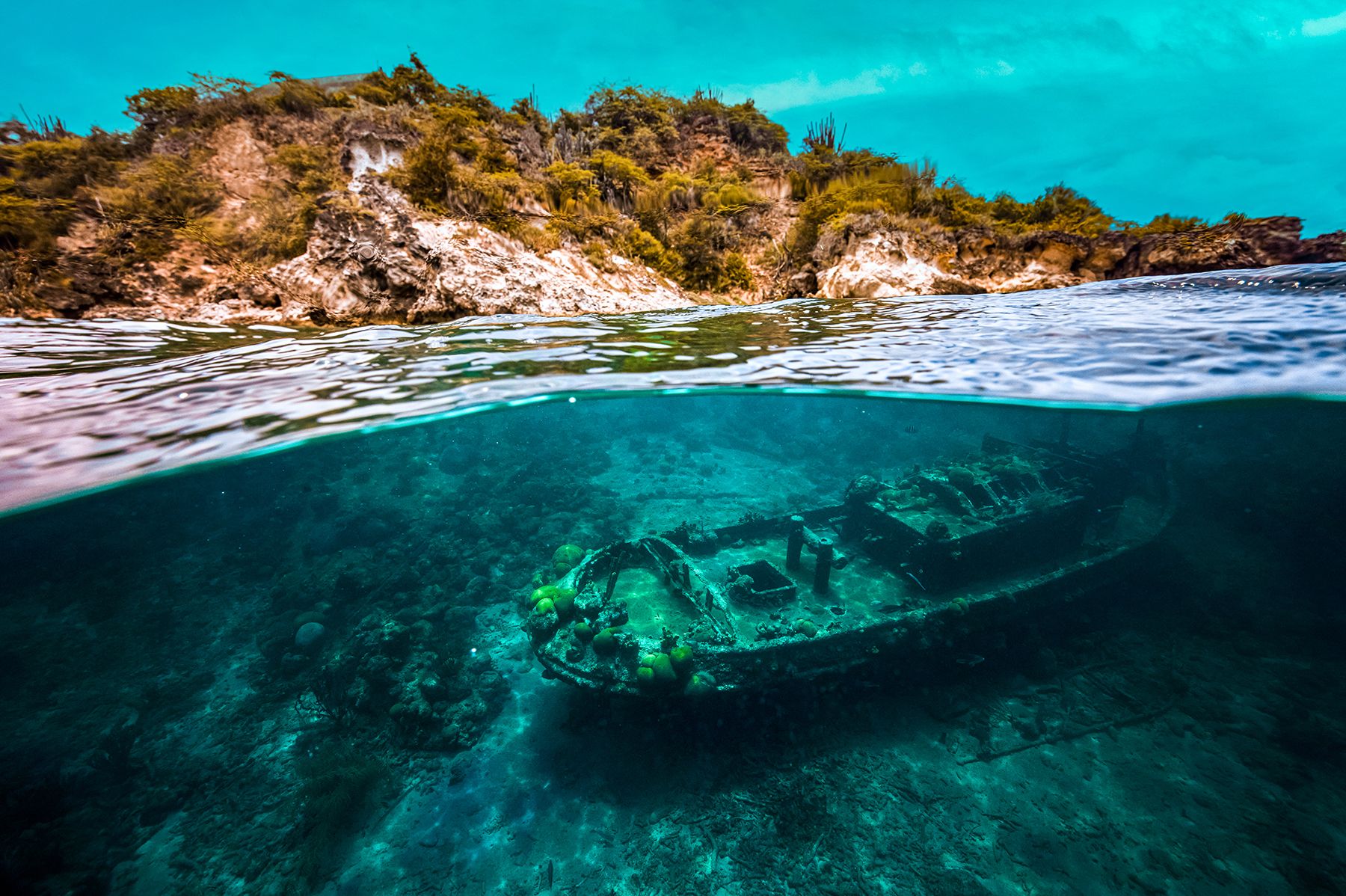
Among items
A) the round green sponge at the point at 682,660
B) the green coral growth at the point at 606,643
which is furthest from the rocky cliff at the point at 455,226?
the round green sponge at the point at 682,660

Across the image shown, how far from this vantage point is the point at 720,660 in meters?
6.48

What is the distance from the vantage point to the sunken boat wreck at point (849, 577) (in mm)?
6668

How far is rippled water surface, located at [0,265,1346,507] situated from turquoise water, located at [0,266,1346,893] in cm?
5

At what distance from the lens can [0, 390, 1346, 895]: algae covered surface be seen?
5.76 meters

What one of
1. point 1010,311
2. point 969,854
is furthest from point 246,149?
point 969,854

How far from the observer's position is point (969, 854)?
18.8 ft

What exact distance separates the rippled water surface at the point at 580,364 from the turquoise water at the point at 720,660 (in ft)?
0.17

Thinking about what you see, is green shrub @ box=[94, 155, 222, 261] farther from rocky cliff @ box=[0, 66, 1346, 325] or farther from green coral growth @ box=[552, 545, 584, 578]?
green coral growth @ box=[552, 545, 584, 578]

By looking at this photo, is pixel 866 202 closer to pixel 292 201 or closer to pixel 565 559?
pixel 565 559

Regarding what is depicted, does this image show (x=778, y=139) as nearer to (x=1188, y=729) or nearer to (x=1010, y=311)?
(x=1010, y=311)

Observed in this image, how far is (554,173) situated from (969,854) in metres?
17.6

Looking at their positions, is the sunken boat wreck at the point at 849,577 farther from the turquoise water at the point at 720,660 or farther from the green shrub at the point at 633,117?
the green shrub at the point at 633,117

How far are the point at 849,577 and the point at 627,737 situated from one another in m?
5.70

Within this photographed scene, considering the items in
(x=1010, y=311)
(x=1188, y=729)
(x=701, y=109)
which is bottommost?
(x=1188, y=729)
